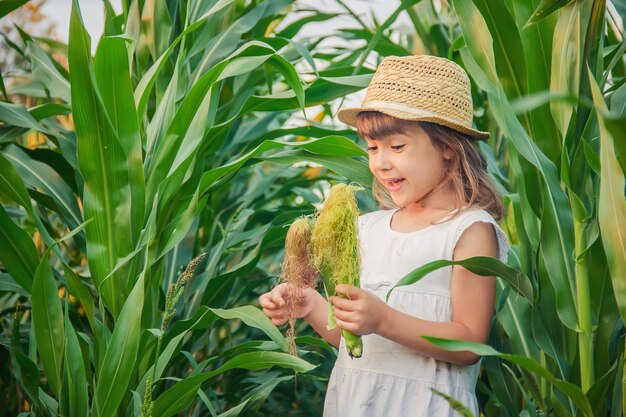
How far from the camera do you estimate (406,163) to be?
3.97ft

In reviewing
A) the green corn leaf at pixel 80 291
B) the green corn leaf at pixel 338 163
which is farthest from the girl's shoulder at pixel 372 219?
the green corn leaf at pixel 80 291

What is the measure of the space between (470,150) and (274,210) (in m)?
0.70

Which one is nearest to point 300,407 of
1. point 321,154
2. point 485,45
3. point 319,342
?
point 319,342

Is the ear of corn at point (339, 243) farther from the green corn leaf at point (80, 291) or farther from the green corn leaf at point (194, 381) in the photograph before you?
the green corn leaf at point (80, 291)

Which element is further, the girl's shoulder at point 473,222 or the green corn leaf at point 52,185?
the green corn leaf at point 52,185

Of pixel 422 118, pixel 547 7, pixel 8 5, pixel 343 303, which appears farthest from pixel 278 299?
pixel 8 5

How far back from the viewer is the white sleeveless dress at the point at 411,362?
3.94ft

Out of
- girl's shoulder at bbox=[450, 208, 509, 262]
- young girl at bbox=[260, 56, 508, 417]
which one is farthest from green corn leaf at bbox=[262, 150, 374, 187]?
girl's shoulder at bbox=[450, 208, 509, 262]

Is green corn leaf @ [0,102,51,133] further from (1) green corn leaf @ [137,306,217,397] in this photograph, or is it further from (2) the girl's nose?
(2) the girl's nose

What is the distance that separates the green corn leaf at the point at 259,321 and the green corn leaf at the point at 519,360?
0.30m

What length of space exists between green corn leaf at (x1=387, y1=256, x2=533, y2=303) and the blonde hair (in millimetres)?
143

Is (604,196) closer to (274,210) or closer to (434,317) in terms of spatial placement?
(434,317)

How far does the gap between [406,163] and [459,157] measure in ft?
0.39

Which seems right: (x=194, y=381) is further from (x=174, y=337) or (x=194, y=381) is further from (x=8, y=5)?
(x=8, y=5)
